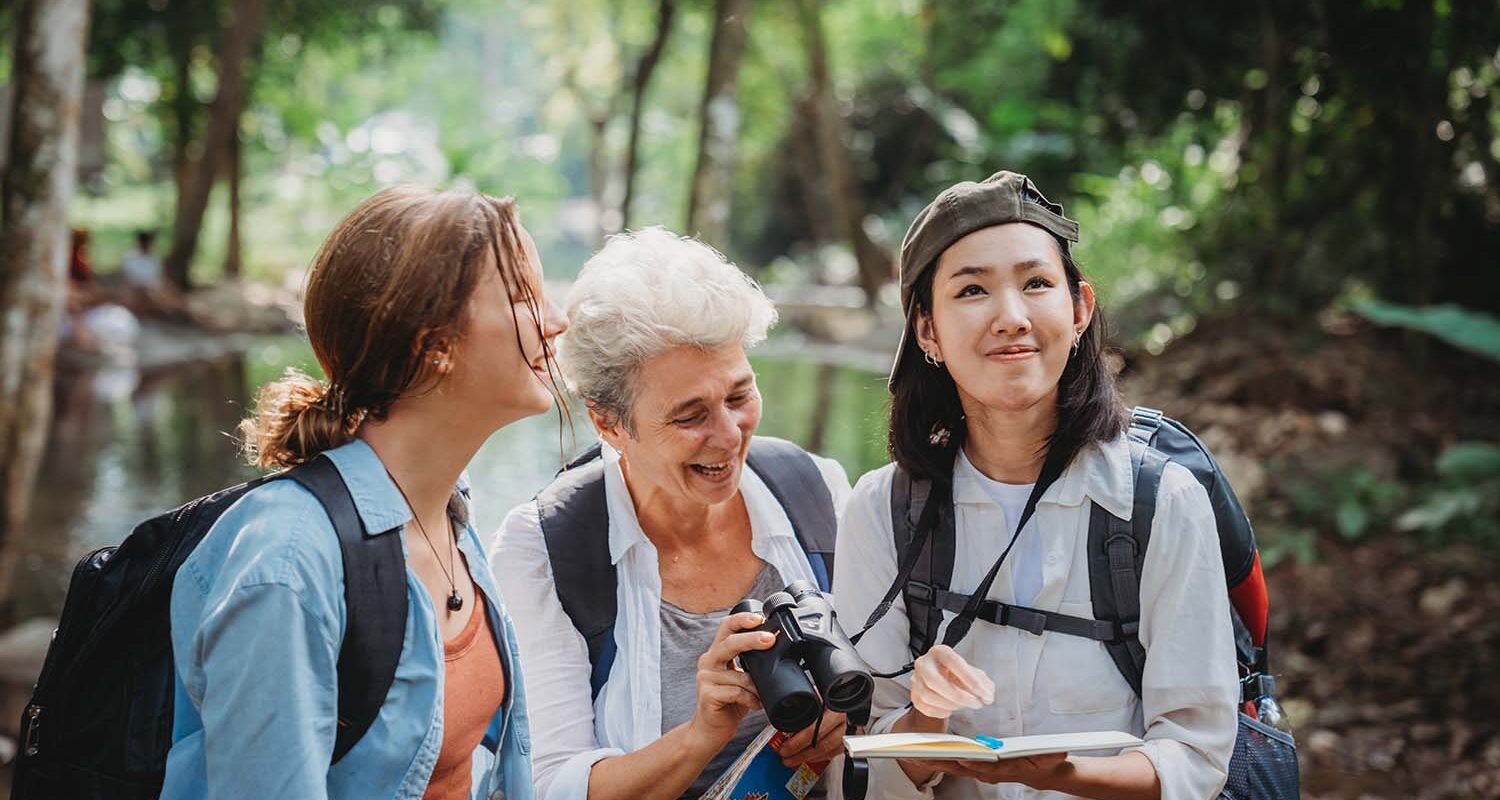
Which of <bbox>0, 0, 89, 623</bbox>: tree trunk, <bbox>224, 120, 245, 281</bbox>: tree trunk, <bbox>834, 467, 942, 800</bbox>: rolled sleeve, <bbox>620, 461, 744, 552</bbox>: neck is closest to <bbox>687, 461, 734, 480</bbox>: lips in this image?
<bbox>620, 461, 744, 552</bbox>: neck

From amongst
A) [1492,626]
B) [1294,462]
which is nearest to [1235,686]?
[1492,626]

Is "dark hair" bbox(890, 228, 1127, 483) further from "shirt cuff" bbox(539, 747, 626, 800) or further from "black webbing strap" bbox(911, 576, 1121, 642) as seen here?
"shirt cuff" bbox(539, 747, 626, 800)

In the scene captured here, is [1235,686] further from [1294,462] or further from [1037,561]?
[1294,462]

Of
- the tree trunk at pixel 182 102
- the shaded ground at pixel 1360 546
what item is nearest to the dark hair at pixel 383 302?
the shaded ground at pixel 1360 546

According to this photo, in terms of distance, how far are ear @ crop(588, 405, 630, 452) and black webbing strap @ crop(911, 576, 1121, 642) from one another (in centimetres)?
79

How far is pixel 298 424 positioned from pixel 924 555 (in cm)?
109

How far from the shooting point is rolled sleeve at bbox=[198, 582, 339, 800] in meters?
1.70

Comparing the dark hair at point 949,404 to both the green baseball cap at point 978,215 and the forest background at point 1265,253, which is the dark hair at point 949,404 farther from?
the forest background at point 1265,253

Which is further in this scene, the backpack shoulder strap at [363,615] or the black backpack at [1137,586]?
the black backpack at [1137,586]

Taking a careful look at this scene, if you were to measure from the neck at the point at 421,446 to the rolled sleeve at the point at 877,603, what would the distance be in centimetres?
76

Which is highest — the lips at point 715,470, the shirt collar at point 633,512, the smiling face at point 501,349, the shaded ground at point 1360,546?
the smiling face at point 501,349

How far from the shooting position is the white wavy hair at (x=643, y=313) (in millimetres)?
2631

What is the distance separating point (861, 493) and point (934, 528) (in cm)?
18

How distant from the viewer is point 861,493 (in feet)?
8.36
